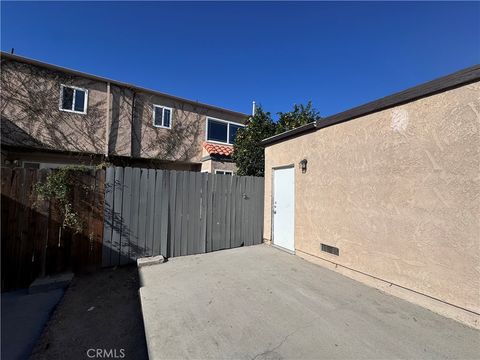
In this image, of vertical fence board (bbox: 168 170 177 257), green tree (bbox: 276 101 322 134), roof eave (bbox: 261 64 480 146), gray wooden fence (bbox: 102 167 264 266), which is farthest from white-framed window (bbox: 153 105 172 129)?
roof eave (bbox: 261 64 480 146)

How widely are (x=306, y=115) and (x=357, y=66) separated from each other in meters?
2.62

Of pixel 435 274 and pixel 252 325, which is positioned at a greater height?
pixel 435 274

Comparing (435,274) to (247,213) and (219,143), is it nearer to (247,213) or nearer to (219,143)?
(247,213)

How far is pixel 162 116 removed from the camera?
11375mm

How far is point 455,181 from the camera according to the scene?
10.4 ft

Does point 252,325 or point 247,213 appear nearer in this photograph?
point 252,325

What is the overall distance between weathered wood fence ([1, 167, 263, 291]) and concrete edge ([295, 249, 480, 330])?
2.79m

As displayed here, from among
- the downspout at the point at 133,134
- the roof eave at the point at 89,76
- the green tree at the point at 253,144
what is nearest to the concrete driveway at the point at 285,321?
the green tree at the point at 253,144

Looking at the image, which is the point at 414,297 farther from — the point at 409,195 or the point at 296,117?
the point at 296,117

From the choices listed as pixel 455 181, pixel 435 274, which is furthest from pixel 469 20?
pixel 435 274

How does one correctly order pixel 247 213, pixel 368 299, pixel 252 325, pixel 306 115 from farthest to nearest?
Answer: pixel 306 115, pixel 247 213, pixel 368 299, pixel 252 325

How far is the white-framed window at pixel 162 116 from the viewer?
11.2 meters

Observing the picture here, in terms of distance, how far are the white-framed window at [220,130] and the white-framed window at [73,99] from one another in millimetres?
5595
